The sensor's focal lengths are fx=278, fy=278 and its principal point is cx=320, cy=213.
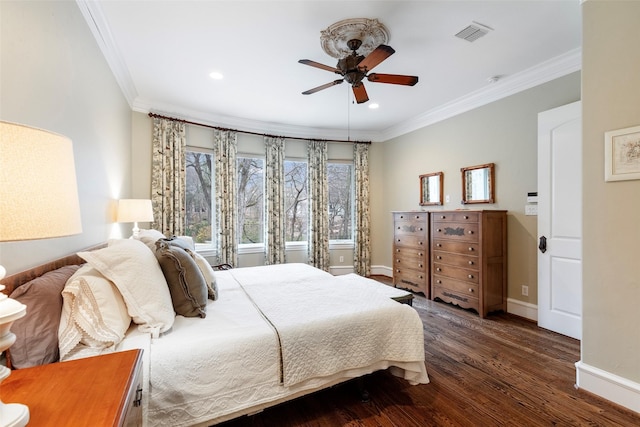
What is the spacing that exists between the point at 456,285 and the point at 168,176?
14.0ft

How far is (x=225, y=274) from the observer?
9.73ft

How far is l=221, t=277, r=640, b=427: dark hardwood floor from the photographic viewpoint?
1726 mm

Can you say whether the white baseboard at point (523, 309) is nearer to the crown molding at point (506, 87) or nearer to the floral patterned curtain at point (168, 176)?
the crown molding at point (506, 87)

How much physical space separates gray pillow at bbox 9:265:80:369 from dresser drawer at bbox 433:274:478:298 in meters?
3.72

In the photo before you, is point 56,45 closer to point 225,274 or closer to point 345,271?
point 225,274

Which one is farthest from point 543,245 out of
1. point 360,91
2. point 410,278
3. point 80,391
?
point 80,391

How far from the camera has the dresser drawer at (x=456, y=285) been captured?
3.38 metres

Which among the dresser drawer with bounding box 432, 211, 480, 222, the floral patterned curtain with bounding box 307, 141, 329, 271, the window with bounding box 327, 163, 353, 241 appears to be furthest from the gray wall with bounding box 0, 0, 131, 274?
the dresser drawer with bounding box 432, 211, 480, 222

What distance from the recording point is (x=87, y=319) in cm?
122

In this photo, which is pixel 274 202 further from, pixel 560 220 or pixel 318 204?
pixel 560 220

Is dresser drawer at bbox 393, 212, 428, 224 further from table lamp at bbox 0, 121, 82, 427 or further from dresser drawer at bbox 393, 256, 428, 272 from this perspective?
table lamp at bbox 0, 121, 82, 427

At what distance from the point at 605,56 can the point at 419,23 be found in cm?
130

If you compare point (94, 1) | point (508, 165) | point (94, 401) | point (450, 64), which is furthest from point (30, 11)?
point (508, 165)

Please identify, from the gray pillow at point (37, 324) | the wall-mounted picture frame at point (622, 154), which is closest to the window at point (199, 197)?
the gray pillow at point (37, 324)
